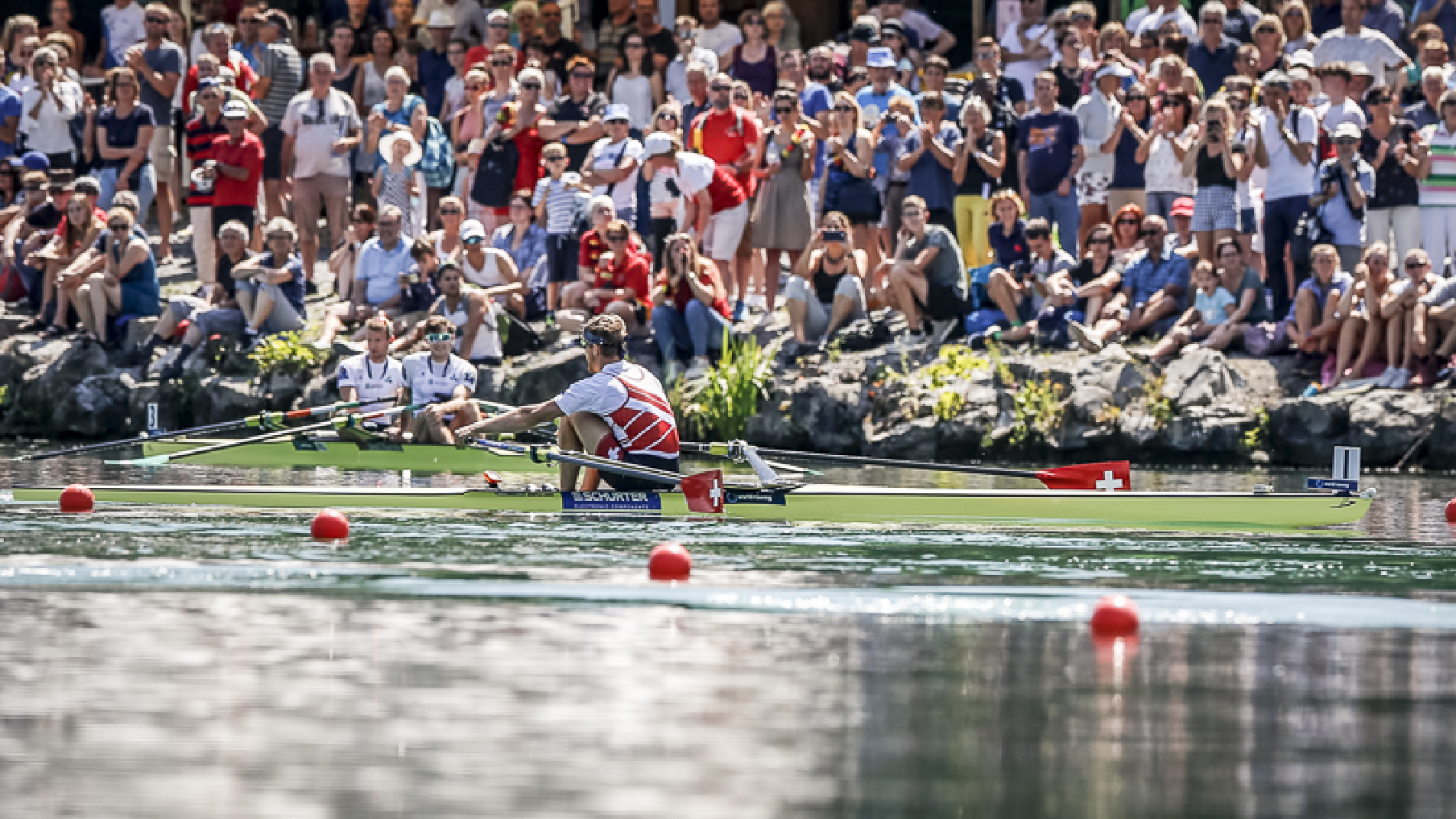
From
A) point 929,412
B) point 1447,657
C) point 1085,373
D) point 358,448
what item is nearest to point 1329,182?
point 1085,373

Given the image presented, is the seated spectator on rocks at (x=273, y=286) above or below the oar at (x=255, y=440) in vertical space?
above

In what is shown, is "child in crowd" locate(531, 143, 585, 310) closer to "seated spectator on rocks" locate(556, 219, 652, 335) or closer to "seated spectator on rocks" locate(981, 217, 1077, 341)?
"seated spectator on rocks" locate(556, 219, 652, 335)

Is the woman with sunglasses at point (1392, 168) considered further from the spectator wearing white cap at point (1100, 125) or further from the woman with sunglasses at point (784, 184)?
the woman with sunglasses at point (784, 184)

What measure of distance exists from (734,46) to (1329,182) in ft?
23.1

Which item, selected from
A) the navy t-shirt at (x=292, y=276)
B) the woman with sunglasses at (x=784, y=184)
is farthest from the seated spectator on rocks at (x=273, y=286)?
the woman with sunglasses at (x=784, y=184)

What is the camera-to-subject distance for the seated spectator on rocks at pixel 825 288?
22.3 m

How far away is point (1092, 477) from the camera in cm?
1619

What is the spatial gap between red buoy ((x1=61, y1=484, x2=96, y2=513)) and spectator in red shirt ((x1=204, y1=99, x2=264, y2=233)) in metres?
8.28

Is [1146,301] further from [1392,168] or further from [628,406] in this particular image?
[628,406]

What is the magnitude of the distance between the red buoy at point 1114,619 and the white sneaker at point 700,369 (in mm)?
12409

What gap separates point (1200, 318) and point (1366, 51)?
121 inches

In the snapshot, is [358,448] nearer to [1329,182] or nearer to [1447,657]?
[1329,182]

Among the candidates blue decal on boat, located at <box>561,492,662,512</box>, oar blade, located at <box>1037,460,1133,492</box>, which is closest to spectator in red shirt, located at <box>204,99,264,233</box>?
blue decal on boat, located at <box>561,492,662,512</box>

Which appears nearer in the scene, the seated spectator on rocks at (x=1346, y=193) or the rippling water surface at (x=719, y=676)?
the rippling water surface at (x=719, y=676)
